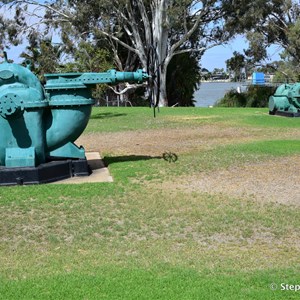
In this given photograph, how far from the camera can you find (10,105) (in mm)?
7898

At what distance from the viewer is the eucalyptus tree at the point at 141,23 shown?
30.5 metres

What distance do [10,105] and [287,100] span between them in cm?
1358

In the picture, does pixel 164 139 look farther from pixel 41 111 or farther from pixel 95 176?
pixel 41 111

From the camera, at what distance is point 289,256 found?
495 centimetres

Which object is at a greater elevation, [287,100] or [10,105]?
[10,105]

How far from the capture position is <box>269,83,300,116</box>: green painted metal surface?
18.7 m

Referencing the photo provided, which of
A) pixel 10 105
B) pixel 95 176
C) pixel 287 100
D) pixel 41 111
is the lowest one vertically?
pixel 95 176

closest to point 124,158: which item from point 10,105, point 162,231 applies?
point 10,105

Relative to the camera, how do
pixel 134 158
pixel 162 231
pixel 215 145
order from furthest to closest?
pixel 215 145, pixel 134 158, pixel 162 231

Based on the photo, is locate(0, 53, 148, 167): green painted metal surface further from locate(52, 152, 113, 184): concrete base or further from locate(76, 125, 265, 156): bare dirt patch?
locate(76, 125, 265, 156): bare dirt patch

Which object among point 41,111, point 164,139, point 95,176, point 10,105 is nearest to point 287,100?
point 164,139

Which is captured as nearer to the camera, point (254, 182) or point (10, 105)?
point (10, 105)

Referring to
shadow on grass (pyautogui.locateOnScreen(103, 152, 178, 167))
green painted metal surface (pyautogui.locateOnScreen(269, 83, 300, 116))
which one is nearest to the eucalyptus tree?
green painted metal surface (pyautogui.locateOnScreen(269, 83, 300, 116))

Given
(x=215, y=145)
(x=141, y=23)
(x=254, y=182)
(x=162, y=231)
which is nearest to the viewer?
A: (x=162, y=231)
